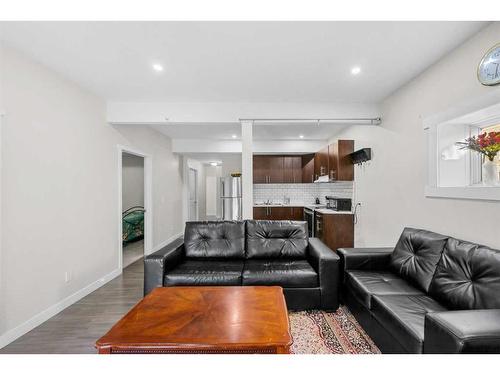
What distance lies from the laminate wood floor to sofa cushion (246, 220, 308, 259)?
5.17 ft

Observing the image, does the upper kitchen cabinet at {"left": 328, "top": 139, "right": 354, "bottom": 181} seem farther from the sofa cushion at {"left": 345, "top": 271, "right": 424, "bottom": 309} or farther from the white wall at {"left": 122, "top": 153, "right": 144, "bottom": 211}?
the white wall at {"left": 122, "top": 153, "right": 144, "bottom": 211}

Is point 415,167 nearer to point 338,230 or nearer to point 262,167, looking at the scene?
point 338,230

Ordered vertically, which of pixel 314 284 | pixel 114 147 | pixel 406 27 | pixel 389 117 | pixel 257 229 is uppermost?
pixel 406 27

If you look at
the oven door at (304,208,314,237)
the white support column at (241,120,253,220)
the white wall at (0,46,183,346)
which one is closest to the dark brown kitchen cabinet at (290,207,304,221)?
the oven door at (304,208,314,237)

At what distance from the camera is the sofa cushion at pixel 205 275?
94.3 inches

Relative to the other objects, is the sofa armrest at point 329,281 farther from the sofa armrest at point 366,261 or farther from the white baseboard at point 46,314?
the white baseboard at point 46,314

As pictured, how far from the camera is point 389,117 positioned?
340 cm

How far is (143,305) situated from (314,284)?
161 cm

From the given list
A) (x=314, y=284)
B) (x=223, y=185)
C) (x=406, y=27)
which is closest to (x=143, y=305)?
(x=314, y=284)

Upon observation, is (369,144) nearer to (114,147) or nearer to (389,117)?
(389,117)

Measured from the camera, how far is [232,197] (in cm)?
719

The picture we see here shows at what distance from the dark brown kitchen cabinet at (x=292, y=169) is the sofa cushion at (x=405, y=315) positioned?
4.78 m

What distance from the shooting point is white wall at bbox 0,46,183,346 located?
6.84 ft

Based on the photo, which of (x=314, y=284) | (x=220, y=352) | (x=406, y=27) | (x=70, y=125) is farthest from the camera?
(x=70, y=125)
